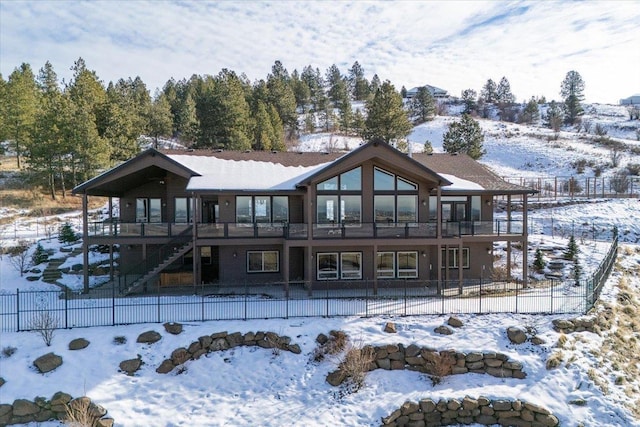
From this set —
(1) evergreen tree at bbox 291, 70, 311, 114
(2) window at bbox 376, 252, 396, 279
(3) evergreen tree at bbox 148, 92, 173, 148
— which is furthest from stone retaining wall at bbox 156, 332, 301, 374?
(1) evergreen tree at bbox 291, 70, 311, 114

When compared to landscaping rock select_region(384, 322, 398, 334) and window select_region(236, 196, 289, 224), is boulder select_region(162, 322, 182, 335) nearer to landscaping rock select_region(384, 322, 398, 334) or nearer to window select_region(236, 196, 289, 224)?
window select_region(236, 196, 289, 224)

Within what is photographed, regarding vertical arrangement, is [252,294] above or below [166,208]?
below

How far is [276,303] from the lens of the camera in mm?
18703

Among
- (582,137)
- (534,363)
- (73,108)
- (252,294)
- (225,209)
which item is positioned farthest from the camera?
(582,137)

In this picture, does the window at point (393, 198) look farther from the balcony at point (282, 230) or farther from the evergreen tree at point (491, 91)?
the evergreen tree at point (491, 91)

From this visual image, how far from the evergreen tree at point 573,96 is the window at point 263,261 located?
10059cm

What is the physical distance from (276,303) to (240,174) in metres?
8.14

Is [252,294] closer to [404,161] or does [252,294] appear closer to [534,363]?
Answer: [404,161]

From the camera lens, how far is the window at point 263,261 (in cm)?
2302

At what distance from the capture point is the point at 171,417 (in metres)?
12.8

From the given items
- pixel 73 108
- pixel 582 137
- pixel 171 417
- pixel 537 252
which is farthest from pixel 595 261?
pixel 582 137

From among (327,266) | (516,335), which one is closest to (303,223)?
(327,266)

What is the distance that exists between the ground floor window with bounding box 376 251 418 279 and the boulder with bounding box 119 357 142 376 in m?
12.6

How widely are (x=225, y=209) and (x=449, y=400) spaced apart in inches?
562
